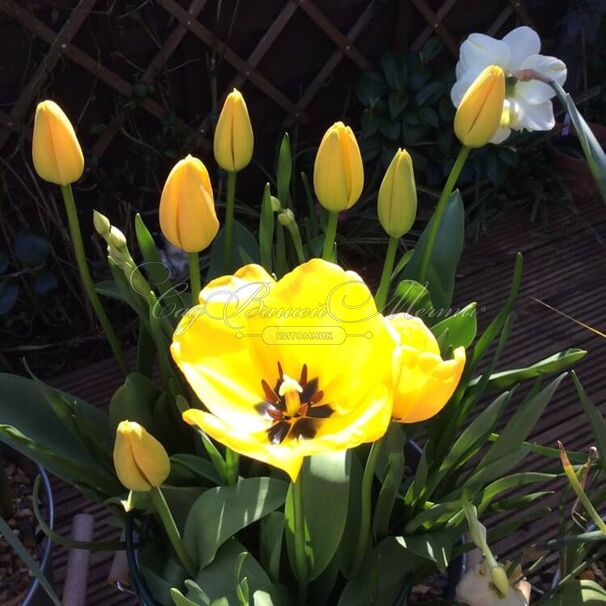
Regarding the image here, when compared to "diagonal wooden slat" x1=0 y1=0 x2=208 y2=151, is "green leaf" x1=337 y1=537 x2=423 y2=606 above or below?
below

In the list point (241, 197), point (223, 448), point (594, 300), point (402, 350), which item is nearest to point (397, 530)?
point (223, 448)

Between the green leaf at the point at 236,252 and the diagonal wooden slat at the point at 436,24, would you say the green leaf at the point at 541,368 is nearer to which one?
the green leaf at the point at 236,252

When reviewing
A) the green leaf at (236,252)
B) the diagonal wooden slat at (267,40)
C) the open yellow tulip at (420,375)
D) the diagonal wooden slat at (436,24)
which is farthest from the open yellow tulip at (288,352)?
the diagonal wooden slat at (436,24)

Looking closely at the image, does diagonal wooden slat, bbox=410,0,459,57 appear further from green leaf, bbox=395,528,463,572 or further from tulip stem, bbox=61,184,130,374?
green leaf, bbox=395,528,463,572

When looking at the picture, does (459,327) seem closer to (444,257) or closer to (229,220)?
(444,257)

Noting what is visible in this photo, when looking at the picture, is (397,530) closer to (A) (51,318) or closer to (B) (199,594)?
(B) (199,594)

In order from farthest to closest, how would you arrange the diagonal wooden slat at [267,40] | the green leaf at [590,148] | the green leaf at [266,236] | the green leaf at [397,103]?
1. the green leaf at [397,103]
2. the diagonal wooden slat at [267,40]
3. the green leaf at [266,236]
4. the green leaf at [590,148]

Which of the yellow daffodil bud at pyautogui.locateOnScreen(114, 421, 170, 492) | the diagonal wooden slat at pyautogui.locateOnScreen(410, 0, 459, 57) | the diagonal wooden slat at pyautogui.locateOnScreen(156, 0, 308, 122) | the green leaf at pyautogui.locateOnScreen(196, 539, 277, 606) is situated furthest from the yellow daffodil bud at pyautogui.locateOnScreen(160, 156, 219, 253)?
the diagonal wooden slat at pyautogui.locateOnScreen(410, 0, 459, 57)
